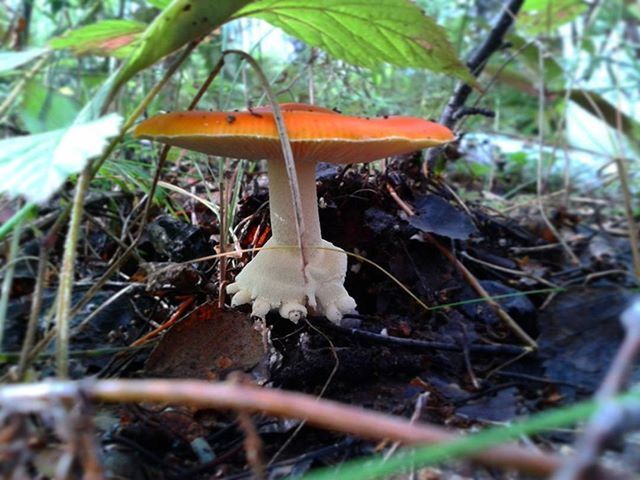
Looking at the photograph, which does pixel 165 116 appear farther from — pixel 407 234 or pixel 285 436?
pixel 407 234

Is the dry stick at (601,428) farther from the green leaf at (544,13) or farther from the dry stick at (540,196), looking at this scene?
the green leaf at (544,13)

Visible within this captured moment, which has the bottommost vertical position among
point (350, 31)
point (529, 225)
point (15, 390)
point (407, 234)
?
point (529, 225)

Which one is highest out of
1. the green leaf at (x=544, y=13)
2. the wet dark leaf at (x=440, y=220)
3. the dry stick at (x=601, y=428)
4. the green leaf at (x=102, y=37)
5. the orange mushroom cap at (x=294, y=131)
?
the green leaf at (x=544, y=13)

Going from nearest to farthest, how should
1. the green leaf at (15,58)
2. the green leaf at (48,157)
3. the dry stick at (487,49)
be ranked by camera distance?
1. the green leaf at (48,157)
2. the green leaf at (15,58)
3. the dry stick at (487,49)

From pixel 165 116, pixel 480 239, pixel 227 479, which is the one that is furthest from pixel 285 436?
pixel 480 239

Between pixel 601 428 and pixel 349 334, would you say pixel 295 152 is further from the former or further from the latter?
pixel 601 428


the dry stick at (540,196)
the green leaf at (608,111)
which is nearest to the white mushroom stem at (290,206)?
the dry stick at (540,196)
